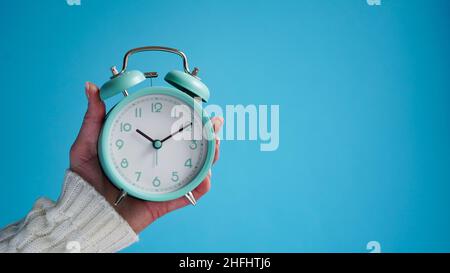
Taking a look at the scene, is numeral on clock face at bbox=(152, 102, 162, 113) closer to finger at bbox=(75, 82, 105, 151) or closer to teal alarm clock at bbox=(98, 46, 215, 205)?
teal alarm clock at bbox=(98, 46, 215, 205)

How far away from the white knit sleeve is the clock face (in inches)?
3.9

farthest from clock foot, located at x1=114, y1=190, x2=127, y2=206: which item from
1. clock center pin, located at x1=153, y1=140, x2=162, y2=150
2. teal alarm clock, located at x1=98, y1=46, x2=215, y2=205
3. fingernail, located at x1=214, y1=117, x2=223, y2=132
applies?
fingernail, located at x1=214, y1=117, x2=223, y2=132

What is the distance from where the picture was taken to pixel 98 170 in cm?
139

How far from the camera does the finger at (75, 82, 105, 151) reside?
135 centimetres

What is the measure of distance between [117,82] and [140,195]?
286 mm

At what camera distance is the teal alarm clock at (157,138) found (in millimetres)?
1302

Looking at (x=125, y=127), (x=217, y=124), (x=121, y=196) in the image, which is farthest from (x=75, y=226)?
(x=217, y=124)

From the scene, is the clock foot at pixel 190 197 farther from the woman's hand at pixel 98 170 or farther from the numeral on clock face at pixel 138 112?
the numeral on clock face at pixel 138 112

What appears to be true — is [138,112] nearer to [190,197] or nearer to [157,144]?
[157,144]

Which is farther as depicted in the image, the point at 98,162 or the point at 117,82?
the point at 98,162

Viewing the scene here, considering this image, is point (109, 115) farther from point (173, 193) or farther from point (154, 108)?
point (173, 193)

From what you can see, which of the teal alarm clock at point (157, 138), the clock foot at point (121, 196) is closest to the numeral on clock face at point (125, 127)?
the teal alarm clock at point (157, 138)

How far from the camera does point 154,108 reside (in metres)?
1.32
